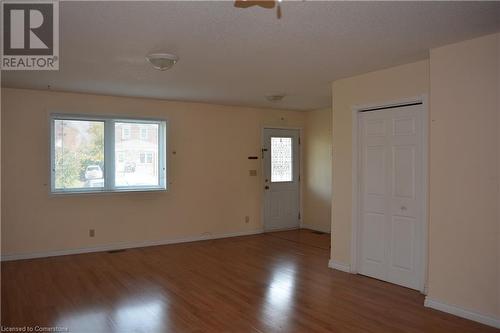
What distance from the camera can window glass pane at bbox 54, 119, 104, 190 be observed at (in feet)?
18.7

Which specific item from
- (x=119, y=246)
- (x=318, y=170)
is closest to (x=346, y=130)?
(x=318, y=170)

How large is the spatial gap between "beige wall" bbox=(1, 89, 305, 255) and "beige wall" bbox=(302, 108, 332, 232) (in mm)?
412

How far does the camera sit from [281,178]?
7.84 m

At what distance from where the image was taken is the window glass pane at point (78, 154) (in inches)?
224

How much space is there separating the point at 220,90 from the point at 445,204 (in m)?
3.39

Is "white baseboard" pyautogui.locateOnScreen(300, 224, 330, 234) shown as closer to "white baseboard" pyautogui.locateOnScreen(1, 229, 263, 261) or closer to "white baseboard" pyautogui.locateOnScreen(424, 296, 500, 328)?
"white baseboard" pyautogui.locateOnScreen(1, 229, 263, 261)

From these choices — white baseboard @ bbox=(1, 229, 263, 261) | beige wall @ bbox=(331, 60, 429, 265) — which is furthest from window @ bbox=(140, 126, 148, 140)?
beige wall @ bbox=(331, 60, 429, 265)

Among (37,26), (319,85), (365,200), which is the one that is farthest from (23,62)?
(365,200)

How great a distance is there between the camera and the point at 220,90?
5.65 m

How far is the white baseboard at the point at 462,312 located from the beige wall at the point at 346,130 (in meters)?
1.26

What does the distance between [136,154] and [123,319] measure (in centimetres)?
336

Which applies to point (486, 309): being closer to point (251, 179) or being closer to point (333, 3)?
point (333, 3)

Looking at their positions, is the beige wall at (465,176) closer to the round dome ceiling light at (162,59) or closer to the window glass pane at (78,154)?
the round dome ceiling light at (162,59)

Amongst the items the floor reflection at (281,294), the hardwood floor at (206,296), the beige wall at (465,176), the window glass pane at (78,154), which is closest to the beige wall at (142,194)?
the window glass pane at (78,154)
